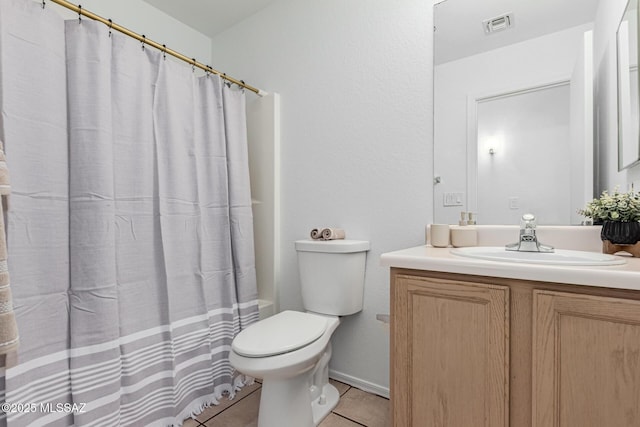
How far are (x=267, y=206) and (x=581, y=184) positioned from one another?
5.34ft

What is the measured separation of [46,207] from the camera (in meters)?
1.18

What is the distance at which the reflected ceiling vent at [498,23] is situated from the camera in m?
1.38

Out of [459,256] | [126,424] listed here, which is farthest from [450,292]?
[126,424]

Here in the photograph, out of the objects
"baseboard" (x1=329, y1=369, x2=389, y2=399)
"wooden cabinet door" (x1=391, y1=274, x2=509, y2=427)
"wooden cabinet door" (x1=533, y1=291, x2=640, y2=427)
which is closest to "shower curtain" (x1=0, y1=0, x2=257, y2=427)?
"baseboard" (x1=329, y1=369, x2=389, y2=399)

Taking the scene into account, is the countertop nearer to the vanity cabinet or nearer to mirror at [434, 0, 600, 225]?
the vanity cabinet

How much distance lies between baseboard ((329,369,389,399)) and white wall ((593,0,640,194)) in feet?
4.45

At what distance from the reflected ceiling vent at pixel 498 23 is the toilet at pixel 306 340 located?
1.16 metres

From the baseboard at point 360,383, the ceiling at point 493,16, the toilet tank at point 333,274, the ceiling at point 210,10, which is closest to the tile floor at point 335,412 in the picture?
the baseboard at point 360,383

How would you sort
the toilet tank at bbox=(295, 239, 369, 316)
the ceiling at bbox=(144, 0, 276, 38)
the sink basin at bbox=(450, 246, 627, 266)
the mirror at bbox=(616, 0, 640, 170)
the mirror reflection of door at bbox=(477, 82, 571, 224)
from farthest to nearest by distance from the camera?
1. the ceiling at bbox=(144, 0, 276, 38)
2. the toilet tank at bbox=(295, 239, 369, 316)
3. the mirror reflection of door at bbox=(477, 82, 571, 224)
4. the mirror at bbox=(616, 0, 640, 170)
5. the sink basin at bbox=(450, 246, 627, 266)

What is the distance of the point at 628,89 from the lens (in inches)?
43.8

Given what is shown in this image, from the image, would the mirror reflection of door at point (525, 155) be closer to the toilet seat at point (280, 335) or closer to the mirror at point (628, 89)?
the mirror at point (628, 89)

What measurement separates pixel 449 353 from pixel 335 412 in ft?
2.88

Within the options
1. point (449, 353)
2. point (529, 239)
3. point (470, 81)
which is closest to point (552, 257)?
point (529, 239)

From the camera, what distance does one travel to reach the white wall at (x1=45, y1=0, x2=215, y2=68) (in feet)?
6.11
